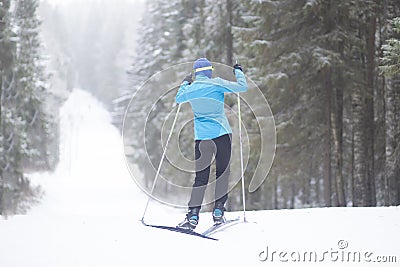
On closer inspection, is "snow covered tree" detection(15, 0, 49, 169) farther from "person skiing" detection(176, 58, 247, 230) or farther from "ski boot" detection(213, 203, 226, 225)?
"ski boot" detection(213, 203, 226, 225)

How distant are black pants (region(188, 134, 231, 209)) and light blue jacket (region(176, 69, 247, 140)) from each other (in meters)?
0.10

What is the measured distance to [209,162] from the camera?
20.7 ft

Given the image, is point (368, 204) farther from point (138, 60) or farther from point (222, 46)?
point (138, 60)

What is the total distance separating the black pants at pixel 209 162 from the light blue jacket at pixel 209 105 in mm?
98

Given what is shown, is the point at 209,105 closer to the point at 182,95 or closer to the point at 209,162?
the point at 182,95

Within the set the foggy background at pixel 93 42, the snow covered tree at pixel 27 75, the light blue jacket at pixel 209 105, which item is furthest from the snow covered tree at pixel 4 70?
the foggy background at pixel 93 42

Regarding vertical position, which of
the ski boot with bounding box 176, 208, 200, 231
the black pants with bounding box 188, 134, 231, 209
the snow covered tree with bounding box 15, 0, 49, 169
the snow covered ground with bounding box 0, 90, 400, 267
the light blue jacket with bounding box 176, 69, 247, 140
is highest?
the snow covered tree with bounding box 15, 0, 49, 169

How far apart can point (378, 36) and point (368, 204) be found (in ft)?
14.9

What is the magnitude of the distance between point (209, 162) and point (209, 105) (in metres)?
0.77

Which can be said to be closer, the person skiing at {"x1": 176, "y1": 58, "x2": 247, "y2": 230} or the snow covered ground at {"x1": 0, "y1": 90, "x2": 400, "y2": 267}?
the snow covered ground at {"x1": 0, "y1": 90, "x2": 400, "y2": 267}

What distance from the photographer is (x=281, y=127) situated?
13.9 m

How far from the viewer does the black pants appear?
6.27m

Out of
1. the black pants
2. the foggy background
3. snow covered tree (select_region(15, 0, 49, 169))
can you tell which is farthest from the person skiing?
the foggy background

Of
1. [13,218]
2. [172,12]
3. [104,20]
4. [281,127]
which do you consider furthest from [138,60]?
[104,20]
